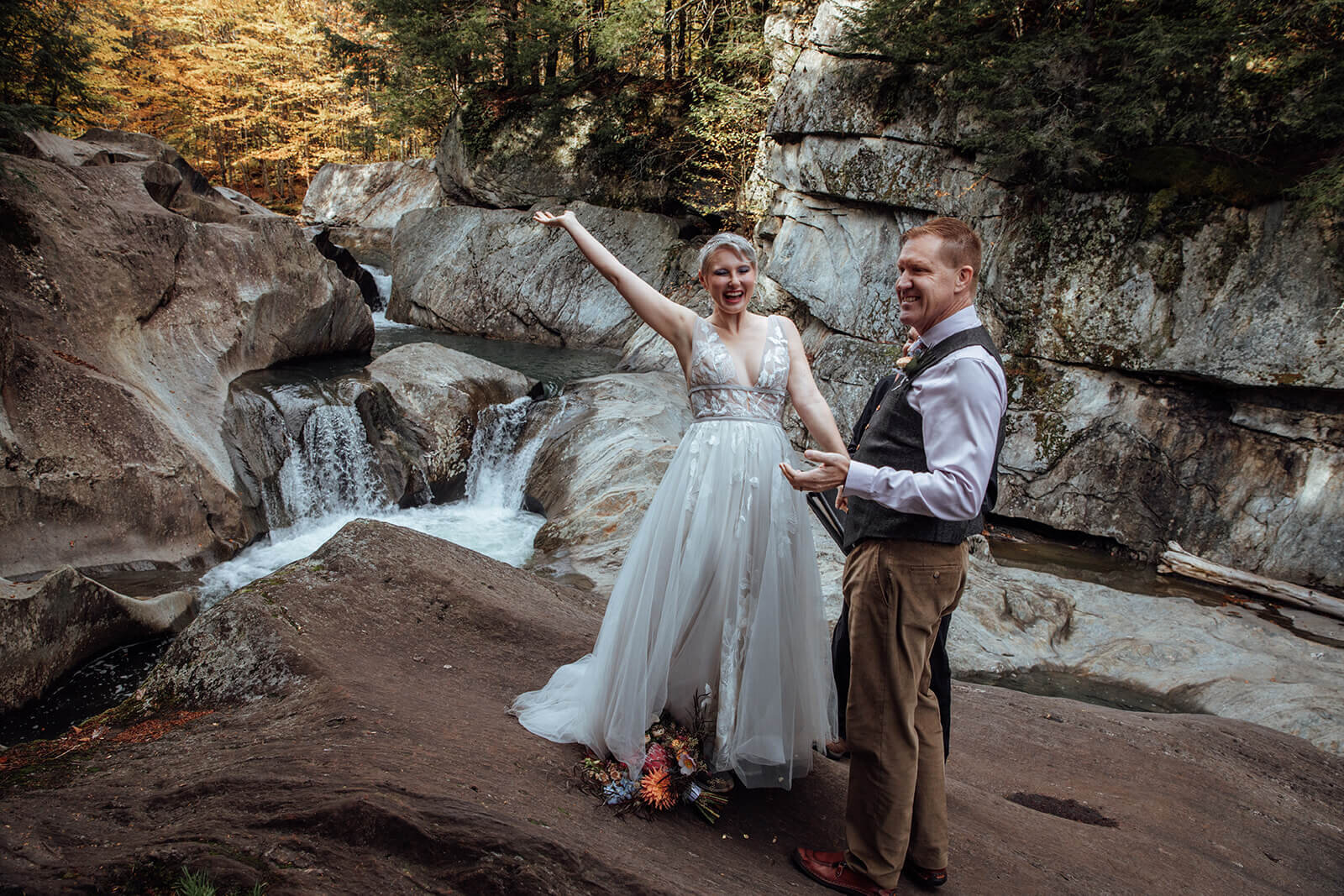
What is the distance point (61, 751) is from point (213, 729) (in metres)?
0.46

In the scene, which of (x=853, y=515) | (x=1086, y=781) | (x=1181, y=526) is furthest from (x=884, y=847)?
(x=1181, y=526)

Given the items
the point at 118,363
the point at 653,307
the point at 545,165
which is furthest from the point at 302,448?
the point at 545,165

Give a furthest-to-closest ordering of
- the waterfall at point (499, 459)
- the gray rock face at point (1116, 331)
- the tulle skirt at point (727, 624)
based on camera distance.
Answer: the waterfall at point (499, 459)
the gray rock face at point (1116, 331)
the tulle skirt at point (727, 624)

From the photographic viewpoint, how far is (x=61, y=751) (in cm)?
267

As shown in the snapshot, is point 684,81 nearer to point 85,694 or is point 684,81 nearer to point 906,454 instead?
point 85,694

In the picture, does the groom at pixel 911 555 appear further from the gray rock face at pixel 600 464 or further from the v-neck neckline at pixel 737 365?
the gray rock face at pixel 600 464

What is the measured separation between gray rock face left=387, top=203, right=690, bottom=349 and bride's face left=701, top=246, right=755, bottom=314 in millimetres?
13821

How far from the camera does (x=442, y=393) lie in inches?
408

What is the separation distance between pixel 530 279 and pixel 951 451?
53.3 feet

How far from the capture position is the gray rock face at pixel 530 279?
673 inches

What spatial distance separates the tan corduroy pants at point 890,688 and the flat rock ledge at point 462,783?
0.30m

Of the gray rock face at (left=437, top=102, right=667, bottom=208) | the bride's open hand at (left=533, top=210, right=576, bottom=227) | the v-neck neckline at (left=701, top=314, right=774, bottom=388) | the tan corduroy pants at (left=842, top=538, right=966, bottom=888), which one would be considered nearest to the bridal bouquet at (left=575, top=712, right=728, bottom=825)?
the tan corduroy pants at (left=842, top=538, right=966, bottom=888)

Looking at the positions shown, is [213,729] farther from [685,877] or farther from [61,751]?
[685,877]

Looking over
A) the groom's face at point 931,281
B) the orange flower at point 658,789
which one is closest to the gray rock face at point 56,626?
the orange flower at point 658,789
